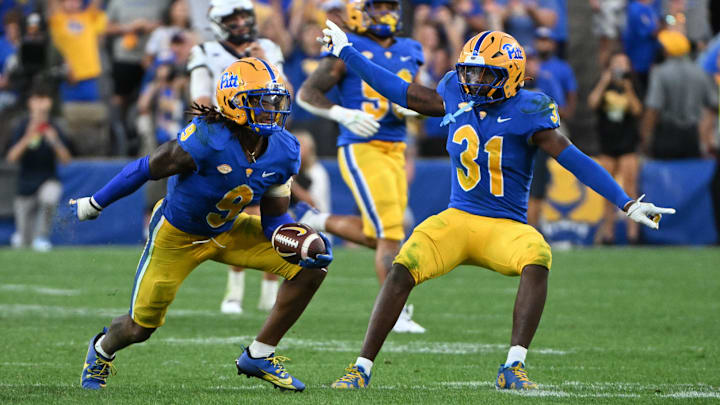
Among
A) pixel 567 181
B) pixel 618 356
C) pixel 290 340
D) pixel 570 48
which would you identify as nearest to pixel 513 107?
pixel 618 356

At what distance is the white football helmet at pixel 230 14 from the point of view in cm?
790

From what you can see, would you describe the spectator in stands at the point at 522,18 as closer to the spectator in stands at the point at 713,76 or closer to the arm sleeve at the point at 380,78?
the spectator in stands at the point at 713,76

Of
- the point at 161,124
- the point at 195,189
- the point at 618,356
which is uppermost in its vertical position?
the point at 195,189

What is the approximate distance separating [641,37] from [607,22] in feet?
1.51

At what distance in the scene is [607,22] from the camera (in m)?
15.2

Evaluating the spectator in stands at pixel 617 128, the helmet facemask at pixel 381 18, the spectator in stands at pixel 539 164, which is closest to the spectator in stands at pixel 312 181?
the spectator in stands at pixel 539 164

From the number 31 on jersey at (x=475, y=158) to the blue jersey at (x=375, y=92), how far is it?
2.12 metres

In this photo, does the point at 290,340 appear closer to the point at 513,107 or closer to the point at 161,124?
the point at 513,107

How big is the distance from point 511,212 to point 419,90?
2.37ft

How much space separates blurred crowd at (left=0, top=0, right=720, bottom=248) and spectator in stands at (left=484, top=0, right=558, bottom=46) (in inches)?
0.6

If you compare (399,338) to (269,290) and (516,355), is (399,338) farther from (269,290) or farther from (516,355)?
(516,355)

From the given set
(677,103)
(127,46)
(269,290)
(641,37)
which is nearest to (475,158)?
(269,290)

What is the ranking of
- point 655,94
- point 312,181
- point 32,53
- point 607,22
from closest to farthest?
1. point 312,181
2. point 32,53
3. point 655,94
4. point 607,22

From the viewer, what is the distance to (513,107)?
5.41m
